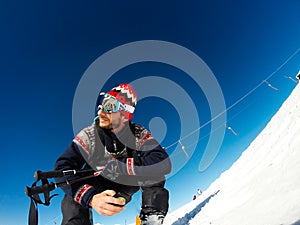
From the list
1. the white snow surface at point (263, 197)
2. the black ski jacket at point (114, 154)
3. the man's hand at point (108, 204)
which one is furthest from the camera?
the white snow surface at point (263, 197)

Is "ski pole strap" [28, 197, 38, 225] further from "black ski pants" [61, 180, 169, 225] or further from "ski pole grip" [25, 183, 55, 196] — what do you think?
"black ski pants" [61, 180, 169, 225]

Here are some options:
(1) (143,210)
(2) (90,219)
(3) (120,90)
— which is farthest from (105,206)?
(3) (120,90)

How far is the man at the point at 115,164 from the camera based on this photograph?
275cm

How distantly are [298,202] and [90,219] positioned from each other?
270 cm

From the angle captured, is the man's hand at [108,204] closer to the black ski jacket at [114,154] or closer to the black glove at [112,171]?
the black ski jacket at [114,154]

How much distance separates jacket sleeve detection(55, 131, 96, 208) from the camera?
9.48 feet

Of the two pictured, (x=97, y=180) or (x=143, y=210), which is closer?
(x=143, y=210)

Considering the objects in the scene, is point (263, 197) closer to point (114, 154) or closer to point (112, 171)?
point (114, 154)

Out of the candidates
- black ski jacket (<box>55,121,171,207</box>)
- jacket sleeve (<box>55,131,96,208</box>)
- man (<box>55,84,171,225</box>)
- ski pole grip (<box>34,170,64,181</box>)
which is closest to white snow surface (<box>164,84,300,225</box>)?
man (<box>55,84,171,225</box>)

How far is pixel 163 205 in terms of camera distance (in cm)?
Answer: 281

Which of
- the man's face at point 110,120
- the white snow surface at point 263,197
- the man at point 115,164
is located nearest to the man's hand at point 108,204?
the man at point 115,164

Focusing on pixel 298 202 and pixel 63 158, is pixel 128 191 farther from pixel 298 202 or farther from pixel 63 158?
pixel 298 202

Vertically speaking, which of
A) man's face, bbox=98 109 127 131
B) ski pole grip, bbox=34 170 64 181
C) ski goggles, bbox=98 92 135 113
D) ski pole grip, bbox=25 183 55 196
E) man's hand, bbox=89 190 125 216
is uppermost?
ski goggles, bbox=98 92 135 113

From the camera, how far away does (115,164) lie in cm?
329
